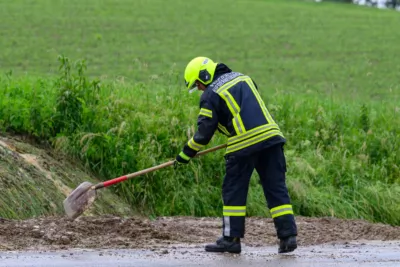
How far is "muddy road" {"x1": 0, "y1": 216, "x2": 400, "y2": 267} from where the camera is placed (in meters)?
7.23

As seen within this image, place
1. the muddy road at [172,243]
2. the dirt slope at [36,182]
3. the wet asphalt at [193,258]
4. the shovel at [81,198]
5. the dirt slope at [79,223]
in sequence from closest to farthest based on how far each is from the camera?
1. the wet asphalt at [193,258]
2. the muddy road at [172,243]
3. the dirt slope at [79,223]
4. the shovel at [81,198]
5. the dirt slope at [36,182]

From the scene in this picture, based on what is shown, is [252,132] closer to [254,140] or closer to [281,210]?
[254,140]

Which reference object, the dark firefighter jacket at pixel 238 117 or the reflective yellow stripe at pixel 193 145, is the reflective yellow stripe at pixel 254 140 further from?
the reflective yellow stripe at pixel 193 145

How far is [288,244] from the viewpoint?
26.1 feet

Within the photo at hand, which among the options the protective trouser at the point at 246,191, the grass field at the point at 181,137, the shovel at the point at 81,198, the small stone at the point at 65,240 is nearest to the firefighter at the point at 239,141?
the protective trouser at the point at 246,191

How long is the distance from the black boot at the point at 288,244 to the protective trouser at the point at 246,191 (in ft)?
0.14

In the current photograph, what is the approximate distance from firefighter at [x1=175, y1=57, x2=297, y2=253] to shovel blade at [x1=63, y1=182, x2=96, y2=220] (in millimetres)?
1235

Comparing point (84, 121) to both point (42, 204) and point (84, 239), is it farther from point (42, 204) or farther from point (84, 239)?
point (84, 239)

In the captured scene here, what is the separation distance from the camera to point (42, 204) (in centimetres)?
966

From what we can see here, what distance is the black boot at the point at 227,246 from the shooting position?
26.3 ft

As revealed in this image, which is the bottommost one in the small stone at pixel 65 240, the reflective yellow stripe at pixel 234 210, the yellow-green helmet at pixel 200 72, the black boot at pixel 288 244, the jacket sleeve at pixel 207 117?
the small stone at pixel 65 240

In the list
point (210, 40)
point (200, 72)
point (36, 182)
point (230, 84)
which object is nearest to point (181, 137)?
point (36, 182)

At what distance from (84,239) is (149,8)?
32.2 meters

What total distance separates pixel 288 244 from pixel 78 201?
2097 millimetres
